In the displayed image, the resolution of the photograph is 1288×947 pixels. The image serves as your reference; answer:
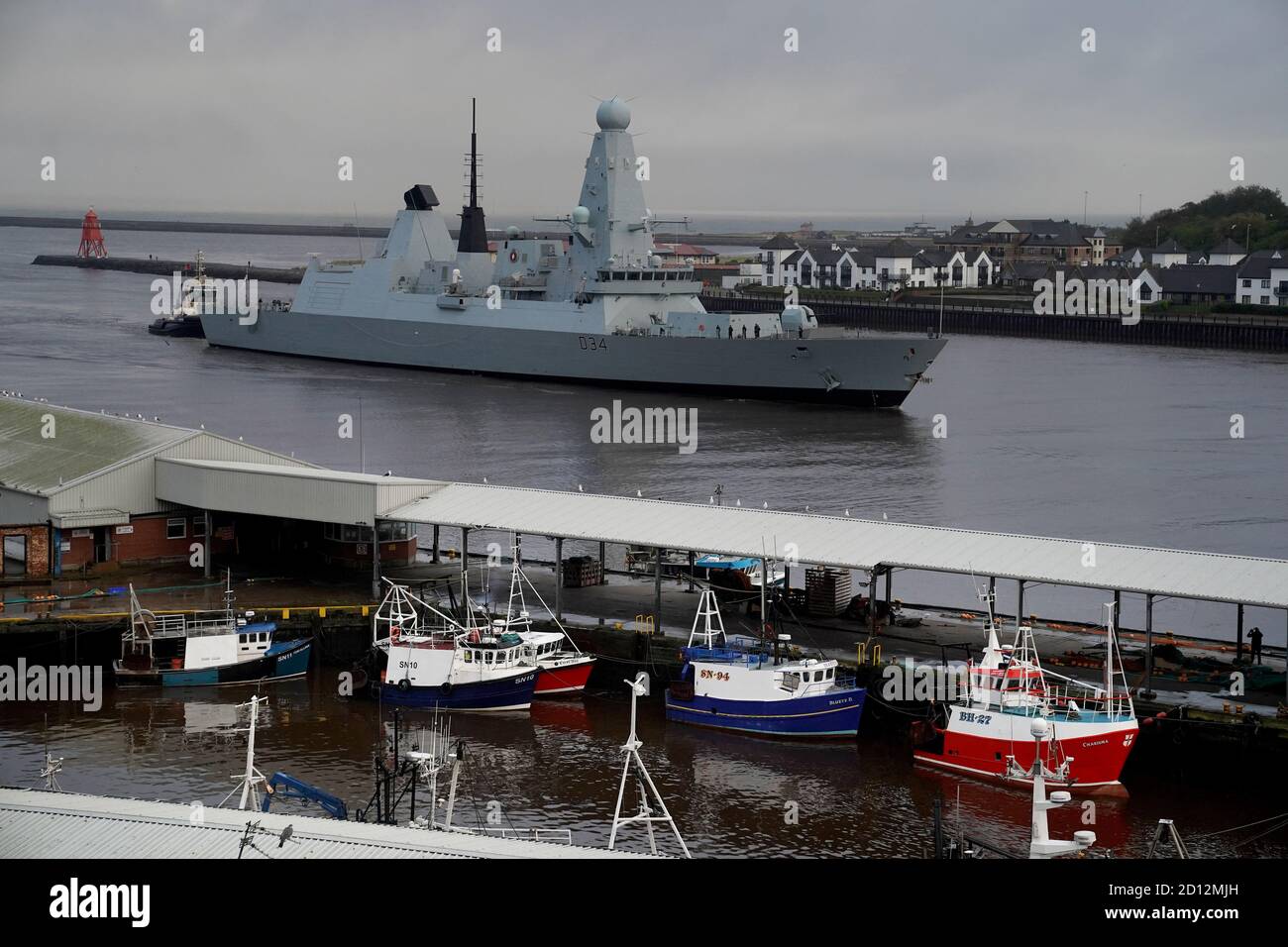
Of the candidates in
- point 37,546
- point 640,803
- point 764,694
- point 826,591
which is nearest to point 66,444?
point 37,546

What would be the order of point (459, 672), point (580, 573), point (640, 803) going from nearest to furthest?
point (640, 803), point (459, 672), point (580, 573)

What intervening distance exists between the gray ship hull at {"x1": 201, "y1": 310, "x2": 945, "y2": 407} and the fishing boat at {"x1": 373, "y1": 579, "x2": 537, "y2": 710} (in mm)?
34077

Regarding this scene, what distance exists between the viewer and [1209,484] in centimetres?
3862

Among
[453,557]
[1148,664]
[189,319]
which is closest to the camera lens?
[1148,664]

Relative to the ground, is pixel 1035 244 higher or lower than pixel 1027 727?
higher

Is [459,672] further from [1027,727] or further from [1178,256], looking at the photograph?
[1178,256]

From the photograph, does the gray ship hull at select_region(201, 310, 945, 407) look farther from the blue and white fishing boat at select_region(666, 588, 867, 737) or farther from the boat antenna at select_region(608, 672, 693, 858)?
the boat antenna at select_region(608, 672, 693, 858)

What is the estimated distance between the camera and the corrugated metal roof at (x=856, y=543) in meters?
20.3

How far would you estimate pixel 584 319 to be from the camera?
59906 mm

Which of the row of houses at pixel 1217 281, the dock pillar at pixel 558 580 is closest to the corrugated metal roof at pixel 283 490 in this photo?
the dock pillar at pixel 558 580

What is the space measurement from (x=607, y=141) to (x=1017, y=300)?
38.9 metres

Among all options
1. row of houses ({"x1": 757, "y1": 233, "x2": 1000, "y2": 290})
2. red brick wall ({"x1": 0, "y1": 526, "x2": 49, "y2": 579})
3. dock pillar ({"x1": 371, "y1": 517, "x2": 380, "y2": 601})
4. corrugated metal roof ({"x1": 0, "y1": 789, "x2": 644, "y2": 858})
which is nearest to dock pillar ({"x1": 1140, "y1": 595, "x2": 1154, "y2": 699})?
corrugated metal roof ({"x1": 0, "y1": 789, "x2": 644, "y2": 858})

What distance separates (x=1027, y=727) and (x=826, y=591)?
18.8 ft
